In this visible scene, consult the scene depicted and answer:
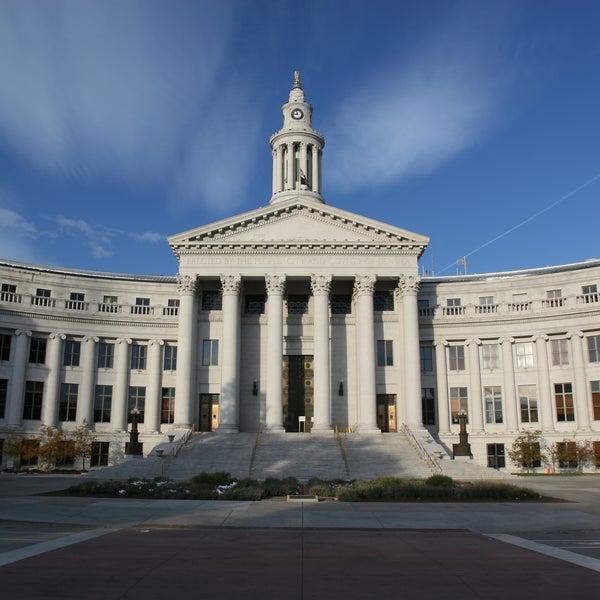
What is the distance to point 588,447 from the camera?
5312 cm

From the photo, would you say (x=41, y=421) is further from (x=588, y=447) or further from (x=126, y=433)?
(x=588, y=447)

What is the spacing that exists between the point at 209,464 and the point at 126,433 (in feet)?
55.6

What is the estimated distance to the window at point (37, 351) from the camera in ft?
188

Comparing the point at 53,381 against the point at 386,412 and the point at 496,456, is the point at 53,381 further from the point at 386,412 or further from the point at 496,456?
the point at 496,456

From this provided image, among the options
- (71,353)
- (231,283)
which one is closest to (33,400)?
(71,353)

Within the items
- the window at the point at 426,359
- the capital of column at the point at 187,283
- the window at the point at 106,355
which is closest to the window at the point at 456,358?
the window at the point at 426,359

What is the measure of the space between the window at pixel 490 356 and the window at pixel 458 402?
299cm

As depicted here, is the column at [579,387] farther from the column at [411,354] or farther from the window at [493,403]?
the column at [411,354]

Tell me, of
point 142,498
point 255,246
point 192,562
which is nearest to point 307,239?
point 255,246

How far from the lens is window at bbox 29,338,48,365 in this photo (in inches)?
2256

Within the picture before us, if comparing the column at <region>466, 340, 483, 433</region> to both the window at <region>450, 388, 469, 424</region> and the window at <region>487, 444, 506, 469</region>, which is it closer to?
the window at <region>450, 388, 469, 424</region>

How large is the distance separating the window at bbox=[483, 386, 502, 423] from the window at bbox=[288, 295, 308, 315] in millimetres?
17745

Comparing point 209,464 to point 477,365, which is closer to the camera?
point 209,464

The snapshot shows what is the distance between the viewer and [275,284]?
183 feet
